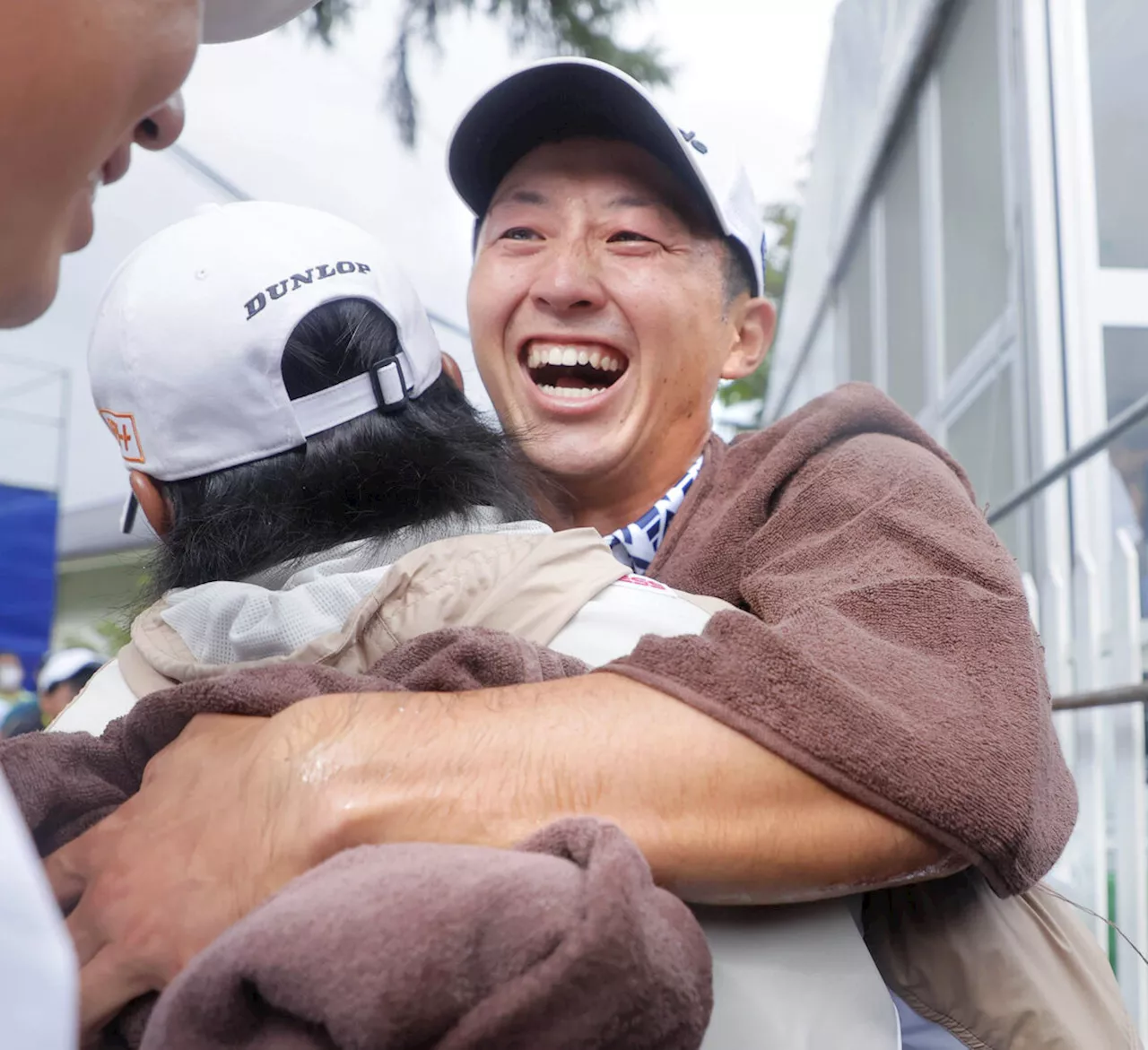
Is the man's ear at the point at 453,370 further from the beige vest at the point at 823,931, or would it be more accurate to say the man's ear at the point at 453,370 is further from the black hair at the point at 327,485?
the beige vest at the point at 823,931

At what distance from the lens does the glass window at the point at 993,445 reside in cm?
462

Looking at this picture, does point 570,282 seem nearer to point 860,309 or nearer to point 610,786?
point 610,786

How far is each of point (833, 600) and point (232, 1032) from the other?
689 mm

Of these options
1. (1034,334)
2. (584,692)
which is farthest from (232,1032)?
(1034,334)

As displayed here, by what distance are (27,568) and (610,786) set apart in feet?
20.3

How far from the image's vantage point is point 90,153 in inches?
28.5

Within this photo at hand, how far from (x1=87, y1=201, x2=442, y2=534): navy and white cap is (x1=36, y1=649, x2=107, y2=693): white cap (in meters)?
5.56

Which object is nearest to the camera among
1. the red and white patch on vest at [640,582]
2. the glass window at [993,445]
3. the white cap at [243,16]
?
the white cap at [243,16]

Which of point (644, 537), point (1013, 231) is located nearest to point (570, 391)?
point (644, 537)

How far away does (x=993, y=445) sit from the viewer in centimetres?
492

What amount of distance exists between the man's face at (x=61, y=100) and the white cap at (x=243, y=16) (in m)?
0.30

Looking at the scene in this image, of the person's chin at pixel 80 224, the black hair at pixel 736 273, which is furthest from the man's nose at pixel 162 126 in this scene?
the black hair at pixel 736 273

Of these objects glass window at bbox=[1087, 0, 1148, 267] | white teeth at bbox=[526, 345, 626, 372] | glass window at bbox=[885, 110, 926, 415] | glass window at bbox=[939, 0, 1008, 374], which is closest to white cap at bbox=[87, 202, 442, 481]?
white teeth at bbox=[526, 345, 626, 372]

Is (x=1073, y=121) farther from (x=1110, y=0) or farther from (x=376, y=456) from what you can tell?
(x=376, y=456)
